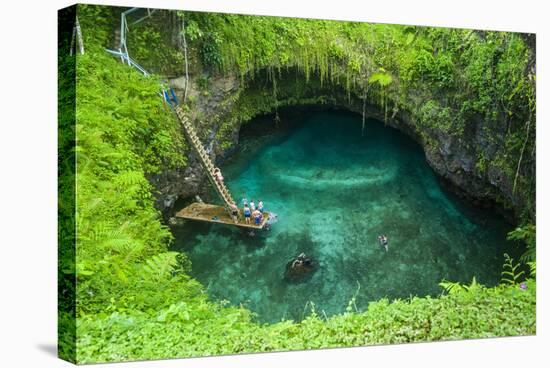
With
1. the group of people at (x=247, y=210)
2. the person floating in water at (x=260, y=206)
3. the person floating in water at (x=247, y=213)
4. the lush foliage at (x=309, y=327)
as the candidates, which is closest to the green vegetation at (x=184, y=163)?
the lush foliage at (x=309, y=327)

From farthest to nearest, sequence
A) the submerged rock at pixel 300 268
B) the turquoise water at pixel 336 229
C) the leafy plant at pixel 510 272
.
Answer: the leafy plant at pixel 510 272 → the submerged rock at pixel 300 268 → the turquoise water at pixel 336 229

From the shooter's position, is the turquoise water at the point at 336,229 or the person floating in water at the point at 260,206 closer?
the turquoise water at the point at 336,229

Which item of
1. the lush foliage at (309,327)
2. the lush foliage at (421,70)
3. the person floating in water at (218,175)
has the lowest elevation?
the lush foliage at (309,327)

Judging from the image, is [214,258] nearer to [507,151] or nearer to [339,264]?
[339,264]

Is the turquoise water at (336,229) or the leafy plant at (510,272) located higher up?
the turquoise water at (336,229)

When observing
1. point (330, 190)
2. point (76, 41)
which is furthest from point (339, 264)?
point (76, 41)

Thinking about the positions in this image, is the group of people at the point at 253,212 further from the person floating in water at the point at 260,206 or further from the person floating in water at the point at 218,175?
the person floating in water at the point at 218,175

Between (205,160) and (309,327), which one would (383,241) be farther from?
(205,160)

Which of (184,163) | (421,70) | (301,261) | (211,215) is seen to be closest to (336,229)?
(301,261)

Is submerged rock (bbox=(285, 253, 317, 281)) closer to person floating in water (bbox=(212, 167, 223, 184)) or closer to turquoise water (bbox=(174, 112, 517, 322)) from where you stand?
turquoise water (bbox=(174, 112, 517, 322))
